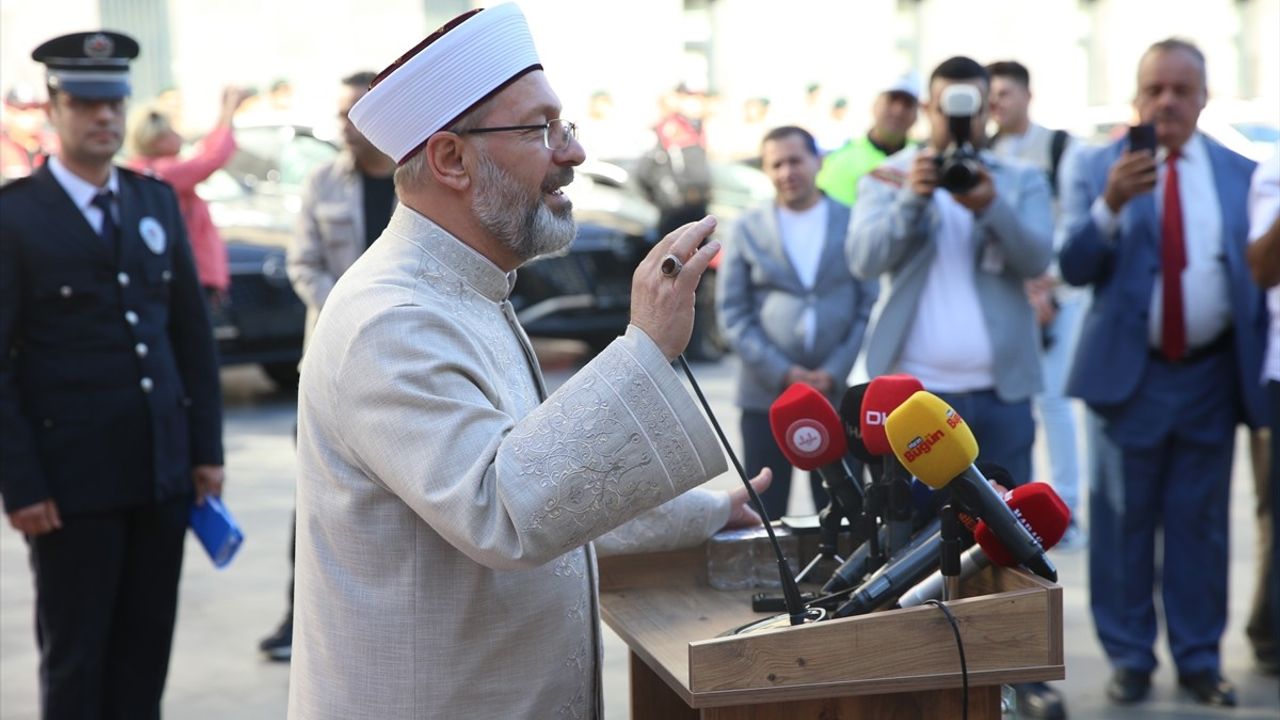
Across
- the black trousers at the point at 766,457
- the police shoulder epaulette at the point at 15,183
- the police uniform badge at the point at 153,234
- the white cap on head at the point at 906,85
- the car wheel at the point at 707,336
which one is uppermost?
the police shoulder epaulette at the point at 15,183

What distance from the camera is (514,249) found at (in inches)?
104

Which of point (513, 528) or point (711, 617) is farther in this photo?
point (711, 617)

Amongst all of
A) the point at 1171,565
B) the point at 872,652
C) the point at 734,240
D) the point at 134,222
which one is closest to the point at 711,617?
the point at 872,652

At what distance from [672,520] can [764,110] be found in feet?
61.2

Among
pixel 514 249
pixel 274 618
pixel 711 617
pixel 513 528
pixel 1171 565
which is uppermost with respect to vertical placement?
pixel 514 249

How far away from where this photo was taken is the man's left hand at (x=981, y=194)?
5.28 m

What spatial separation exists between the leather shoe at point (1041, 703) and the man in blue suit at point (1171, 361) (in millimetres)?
310

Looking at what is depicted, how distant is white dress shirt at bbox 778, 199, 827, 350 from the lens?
624 cm

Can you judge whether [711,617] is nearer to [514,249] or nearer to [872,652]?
[872,652]

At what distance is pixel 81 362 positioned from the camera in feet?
14.5

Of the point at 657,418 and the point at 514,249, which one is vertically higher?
the point at 514,249

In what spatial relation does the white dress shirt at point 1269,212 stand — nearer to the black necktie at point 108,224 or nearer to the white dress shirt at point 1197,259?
the white dress shirt at point 1197,259

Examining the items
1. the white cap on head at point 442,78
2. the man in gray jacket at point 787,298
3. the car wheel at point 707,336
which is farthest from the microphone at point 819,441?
the car wheel at point 707,336

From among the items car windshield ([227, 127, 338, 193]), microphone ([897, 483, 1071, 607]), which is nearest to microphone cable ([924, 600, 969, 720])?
microphone ([897, 483, 1071, 607])
